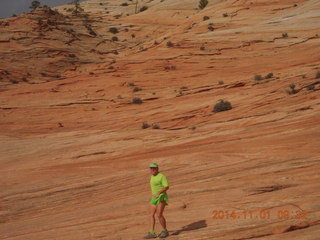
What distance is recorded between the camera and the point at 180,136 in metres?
13.6

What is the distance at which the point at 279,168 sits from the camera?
9.09 metres

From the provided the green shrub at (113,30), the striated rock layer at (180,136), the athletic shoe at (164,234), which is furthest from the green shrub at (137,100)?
the green shrub at (113,30)

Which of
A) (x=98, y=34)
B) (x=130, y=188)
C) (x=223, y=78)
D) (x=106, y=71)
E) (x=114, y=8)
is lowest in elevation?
(x=130, y=188)

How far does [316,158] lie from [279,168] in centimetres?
97

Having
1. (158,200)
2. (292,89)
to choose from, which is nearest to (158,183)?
(158,200)

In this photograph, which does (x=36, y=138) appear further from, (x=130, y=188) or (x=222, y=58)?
(x=222, y=58)

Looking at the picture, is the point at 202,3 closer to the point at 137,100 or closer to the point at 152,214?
the point at 137,100

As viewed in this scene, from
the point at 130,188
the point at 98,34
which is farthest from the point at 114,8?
the point at 130,188

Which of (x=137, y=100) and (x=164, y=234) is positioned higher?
(x=137, y=100)

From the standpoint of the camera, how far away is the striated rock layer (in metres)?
7.90

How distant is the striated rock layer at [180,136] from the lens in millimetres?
7902

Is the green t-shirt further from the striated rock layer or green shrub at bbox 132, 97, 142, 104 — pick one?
green shrub at bbox 132, 97, 142, 104

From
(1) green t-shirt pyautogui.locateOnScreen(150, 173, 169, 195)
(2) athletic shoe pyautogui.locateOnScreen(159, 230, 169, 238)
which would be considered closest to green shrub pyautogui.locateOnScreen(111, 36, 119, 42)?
(1) green t-shirt pyautogui.locateOnScreen(150, 173, 169, 195)
